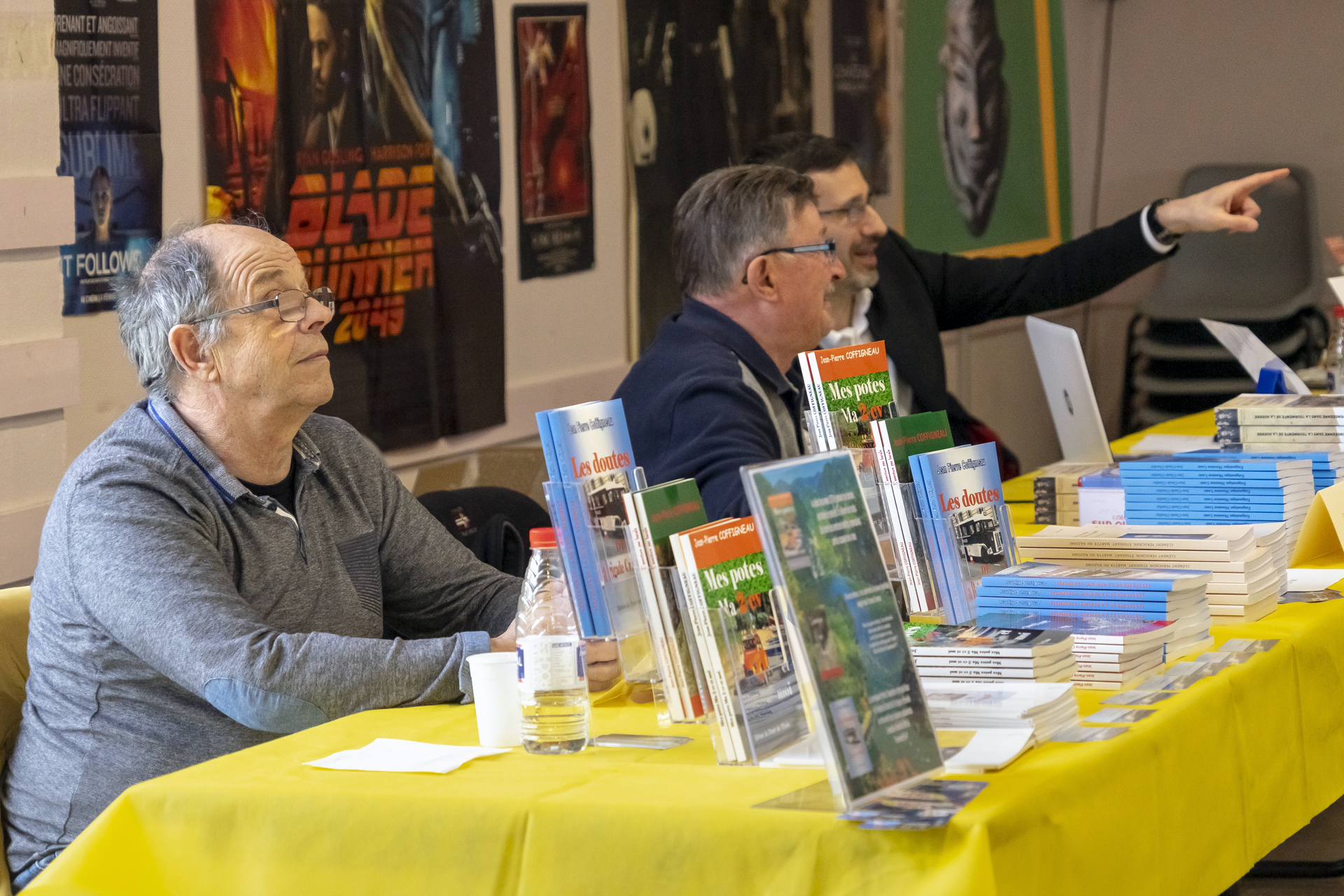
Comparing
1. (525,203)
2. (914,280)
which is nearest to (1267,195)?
(914,280)

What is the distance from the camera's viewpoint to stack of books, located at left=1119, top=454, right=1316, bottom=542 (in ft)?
7.85

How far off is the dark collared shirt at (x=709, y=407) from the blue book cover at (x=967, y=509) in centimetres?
51

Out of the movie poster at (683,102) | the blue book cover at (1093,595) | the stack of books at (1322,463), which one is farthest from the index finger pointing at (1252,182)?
the blue book cover at (1093,595)

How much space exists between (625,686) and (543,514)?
1228 mm

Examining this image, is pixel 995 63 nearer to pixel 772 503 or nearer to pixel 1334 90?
pixel 1334 90

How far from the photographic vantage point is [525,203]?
4.11 meters

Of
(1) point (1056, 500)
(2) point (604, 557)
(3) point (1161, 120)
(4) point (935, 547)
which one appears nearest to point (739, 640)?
(2) point (604, 557)

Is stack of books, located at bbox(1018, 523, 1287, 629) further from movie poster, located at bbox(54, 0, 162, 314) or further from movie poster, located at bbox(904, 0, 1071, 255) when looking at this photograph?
movie poster, located at bbox(904, 0, 1071, 255)

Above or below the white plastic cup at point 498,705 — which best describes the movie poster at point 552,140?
above

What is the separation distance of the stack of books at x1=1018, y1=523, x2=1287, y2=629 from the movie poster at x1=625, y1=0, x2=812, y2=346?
2.47 meters

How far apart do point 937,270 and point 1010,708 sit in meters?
2.90

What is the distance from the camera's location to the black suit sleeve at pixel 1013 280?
163 inches

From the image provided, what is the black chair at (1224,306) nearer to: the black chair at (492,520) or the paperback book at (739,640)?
the black chair at (492,520)

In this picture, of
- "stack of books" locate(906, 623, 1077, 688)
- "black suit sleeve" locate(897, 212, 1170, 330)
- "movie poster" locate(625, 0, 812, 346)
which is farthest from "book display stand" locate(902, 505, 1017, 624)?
"movie poster" locate(625, 0, 812, 346)
